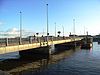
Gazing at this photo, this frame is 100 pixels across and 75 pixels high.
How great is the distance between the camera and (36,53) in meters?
82.2

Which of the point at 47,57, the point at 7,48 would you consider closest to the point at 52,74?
the point at 7,48

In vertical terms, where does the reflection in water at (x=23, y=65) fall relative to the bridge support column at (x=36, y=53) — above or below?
below

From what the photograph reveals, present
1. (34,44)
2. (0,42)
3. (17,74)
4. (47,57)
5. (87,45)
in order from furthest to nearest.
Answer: (87,45)
(47,57)
(34,44)
(0,42)
(17,74)

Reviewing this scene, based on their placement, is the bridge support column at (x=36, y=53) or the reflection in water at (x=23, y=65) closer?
the reflection in water at (x=23, y=65)

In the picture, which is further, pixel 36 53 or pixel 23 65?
pixel 36 53

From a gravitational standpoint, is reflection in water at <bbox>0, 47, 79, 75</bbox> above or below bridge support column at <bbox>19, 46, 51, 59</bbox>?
below

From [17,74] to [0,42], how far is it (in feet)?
31.6

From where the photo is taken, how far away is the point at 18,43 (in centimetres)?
5528

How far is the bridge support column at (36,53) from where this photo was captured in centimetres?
8005

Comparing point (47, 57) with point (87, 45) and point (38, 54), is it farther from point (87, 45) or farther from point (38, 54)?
point (87, 45)

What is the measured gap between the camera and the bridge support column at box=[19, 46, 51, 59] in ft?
263

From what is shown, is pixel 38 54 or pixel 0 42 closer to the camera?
pixel 0 42

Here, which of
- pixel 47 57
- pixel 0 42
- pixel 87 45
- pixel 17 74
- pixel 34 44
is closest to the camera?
pixel 17 74

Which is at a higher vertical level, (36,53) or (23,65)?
(36,53)
